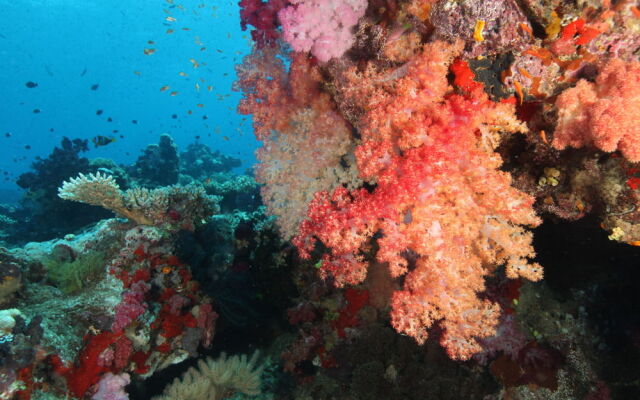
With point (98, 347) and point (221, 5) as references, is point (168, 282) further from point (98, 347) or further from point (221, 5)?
point (221, 5)

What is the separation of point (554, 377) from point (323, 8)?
537 centimetres

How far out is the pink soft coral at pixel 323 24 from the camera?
3453 millimetres

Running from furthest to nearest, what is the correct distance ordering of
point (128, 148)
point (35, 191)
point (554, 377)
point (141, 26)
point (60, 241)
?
point (128, 148), point (141, 26), point (35, 191), point (60, 241), point (554, 377)

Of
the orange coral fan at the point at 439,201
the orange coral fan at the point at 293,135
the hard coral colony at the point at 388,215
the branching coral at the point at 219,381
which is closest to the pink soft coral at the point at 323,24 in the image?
the hard coral colony at the point at 388,215

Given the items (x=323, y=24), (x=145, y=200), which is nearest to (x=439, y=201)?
(x=323, y=24)

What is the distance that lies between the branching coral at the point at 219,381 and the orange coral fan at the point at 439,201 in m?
3.40

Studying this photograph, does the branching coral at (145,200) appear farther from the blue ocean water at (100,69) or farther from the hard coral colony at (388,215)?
the blue ocean water at (100,69)

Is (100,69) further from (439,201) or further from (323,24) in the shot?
(439,201)

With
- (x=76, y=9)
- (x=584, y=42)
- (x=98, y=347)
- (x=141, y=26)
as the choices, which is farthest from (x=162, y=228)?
(x=141, y=26)

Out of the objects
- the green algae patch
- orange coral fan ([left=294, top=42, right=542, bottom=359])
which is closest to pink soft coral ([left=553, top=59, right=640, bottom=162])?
orange coral fan ([left=294, top=42, right=542, bottom=359])

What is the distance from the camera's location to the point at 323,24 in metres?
3.52

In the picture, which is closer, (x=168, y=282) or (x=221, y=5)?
(x=168, y=282)

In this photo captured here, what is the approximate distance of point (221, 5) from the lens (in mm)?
86062

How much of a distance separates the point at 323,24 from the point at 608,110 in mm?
2676
